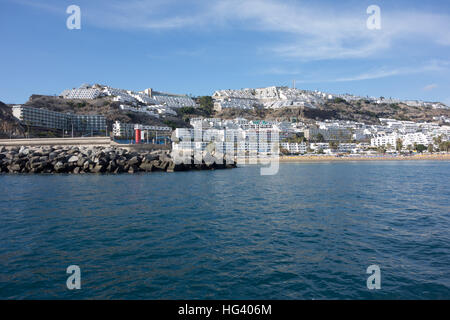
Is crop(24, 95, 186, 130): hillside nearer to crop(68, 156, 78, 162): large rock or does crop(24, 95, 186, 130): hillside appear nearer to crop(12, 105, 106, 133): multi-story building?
crop(12, 105, 106, 133): multi-story building

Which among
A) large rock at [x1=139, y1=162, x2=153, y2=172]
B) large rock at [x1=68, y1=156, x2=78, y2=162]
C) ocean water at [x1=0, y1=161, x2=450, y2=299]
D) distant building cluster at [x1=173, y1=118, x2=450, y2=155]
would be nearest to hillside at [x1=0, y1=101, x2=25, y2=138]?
distant building cluster at [x1=173, y1=118, x2=450, y2=155]

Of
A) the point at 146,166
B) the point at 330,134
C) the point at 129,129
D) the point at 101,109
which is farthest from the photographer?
→ the point at 330,134

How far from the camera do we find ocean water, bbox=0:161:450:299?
6.32 m

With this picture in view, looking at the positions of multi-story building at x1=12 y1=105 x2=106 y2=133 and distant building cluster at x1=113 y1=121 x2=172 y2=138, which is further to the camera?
distant building cluster at x1=113 y1=121 x2=172 y2=138

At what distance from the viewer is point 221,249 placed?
29.0 feet

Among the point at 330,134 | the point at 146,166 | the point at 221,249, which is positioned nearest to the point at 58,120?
the point at 146,166

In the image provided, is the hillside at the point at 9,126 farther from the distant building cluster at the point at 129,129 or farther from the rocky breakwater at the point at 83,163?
the rocky breakwater at the point at 83,163

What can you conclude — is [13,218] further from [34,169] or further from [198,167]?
[198,167]

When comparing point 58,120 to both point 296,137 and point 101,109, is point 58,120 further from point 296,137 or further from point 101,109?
point 296,137

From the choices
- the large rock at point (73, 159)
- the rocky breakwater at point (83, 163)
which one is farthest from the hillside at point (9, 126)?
the large rock at point (73, 159)

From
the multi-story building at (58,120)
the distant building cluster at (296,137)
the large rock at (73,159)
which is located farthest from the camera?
the distant building cluster at (296,137)

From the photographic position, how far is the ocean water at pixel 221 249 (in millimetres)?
6320

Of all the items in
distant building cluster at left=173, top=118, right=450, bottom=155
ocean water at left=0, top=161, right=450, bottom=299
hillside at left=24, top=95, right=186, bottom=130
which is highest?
hillside at left=24, top=95, right=186, bottom=130
